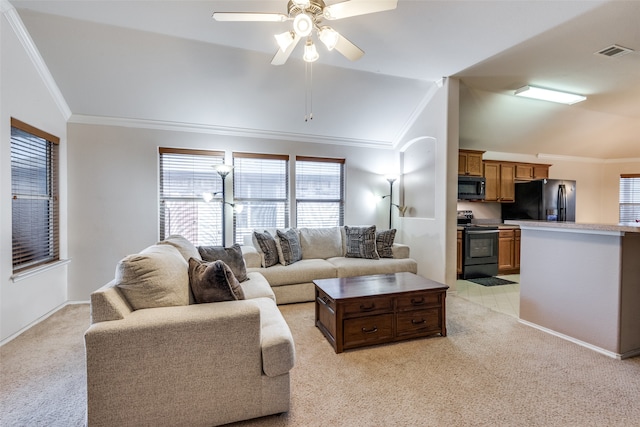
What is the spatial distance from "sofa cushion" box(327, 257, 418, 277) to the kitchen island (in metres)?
1.49

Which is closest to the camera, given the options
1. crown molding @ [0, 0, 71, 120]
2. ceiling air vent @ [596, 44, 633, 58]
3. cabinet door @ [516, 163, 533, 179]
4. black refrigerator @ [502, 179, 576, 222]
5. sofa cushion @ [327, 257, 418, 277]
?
crown molding @ [0, 0, 71, 120]

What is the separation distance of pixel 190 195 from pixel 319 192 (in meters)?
2.11

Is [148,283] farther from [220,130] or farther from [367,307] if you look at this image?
[220,130]

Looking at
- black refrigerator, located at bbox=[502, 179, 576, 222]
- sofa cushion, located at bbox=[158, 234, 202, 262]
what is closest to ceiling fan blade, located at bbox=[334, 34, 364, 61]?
sofa cushion, located at bbox=[158, 234, 202, 262]

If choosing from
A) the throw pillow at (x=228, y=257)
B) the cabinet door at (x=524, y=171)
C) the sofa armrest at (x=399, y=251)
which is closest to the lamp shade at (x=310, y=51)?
the throw pillow at (x=228, y=257)

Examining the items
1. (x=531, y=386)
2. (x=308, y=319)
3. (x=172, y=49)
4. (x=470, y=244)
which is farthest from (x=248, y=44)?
(x=470, y=244)

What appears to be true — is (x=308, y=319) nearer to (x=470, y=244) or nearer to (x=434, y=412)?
(x=434, y=412)

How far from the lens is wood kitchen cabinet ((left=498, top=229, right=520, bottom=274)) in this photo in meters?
5.43

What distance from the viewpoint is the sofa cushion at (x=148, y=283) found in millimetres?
1732

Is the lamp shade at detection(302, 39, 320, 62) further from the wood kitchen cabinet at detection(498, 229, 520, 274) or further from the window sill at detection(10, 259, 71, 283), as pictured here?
the wood kitchen cabinet at detection(498, 229, 520, 274)

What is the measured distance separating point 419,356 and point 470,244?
3.21 meters

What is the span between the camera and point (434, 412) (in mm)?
1802

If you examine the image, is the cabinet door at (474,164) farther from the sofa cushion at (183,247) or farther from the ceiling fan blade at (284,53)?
the sofa cushion at (183,247)

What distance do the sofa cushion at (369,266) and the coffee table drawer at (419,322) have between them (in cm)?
129
